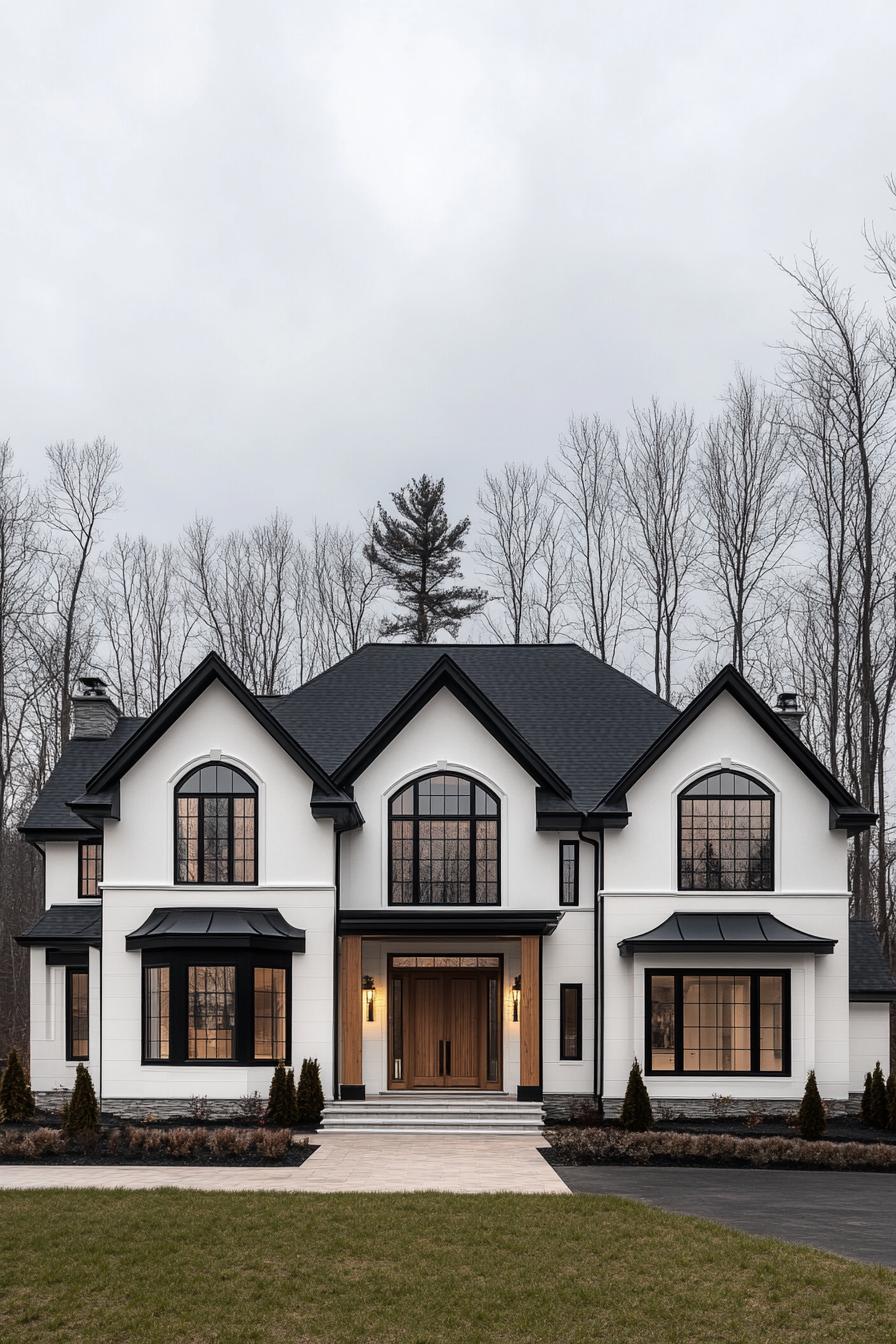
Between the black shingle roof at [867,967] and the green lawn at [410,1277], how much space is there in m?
10.7

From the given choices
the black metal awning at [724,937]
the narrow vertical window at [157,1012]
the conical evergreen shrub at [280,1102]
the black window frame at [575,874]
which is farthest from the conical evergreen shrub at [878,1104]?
the narrow vertical window at [157,1012]

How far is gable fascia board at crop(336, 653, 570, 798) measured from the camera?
73.6 ft

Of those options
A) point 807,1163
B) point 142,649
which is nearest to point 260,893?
point 807,1163

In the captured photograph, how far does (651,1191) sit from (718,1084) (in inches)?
271

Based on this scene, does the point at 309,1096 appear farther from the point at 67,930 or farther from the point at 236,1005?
the point at 67,930

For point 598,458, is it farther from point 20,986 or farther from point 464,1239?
point 464,1239

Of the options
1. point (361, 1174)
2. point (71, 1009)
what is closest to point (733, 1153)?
point (361, 1174)

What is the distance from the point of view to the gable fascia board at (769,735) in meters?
21.9

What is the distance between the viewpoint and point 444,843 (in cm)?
2273

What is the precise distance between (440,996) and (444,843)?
9.83 feet

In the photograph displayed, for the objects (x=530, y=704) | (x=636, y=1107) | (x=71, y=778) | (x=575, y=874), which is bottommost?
(x=636, y=1107)

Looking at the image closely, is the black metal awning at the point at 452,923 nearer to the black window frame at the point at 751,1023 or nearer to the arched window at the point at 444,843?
the arched window at the point at 444,843

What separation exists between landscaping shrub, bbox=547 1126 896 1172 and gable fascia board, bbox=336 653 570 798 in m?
6.81

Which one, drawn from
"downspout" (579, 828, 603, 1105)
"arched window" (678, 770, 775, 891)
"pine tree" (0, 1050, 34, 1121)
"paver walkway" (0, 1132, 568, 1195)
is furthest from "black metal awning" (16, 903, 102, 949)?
"arched window" (678, 770, 775, 891)
